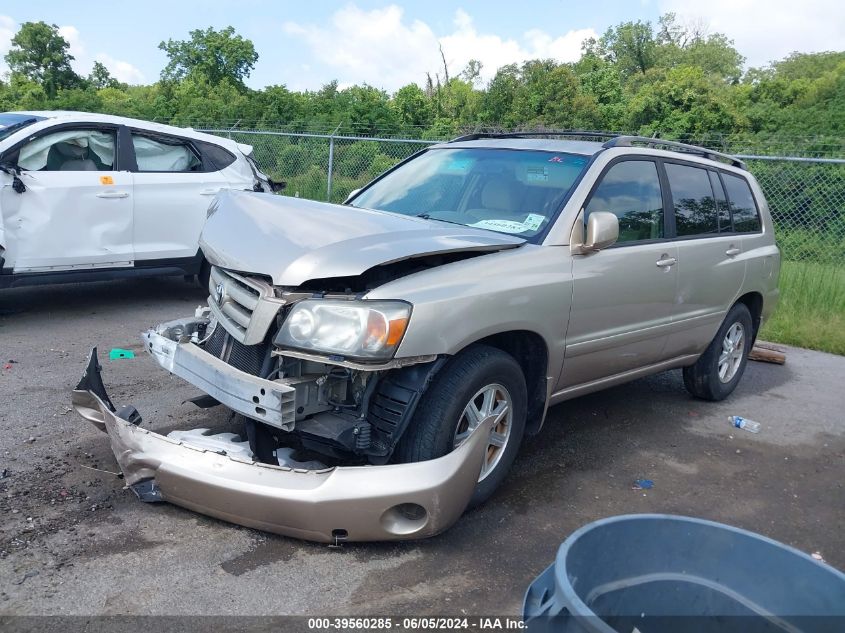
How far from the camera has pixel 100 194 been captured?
7.27 metres

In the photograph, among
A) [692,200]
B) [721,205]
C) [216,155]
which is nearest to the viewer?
[692,200]

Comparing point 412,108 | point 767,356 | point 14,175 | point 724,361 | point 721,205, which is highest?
point 412,108

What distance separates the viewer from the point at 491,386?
3820 mm

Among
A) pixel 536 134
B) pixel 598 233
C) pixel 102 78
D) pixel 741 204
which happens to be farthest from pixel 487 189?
pixel 102 78

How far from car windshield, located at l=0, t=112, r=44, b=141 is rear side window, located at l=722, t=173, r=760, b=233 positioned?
19.4 feet

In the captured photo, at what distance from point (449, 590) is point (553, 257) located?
5.96ft

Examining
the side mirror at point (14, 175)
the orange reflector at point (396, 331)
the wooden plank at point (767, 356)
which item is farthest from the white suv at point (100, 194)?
the wooden plank at point (767, 356)

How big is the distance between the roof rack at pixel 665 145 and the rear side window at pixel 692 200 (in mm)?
204

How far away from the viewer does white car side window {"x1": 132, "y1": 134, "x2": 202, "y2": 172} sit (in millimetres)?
7723

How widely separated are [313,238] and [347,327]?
1.68ft

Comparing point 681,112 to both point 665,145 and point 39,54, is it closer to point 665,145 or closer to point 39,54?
point 665,145

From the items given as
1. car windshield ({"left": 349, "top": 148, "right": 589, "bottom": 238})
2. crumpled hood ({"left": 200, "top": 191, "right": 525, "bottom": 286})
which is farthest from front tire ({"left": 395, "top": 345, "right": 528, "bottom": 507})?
car windshield ({"left": 349, "top": 148, "right": 589, "bottom": 238})

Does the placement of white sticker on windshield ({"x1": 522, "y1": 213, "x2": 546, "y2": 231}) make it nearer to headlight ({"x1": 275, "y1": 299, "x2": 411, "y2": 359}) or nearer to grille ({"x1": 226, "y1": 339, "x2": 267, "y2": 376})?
headlight ({"x1": 275, "y1": 299, "x2": 411, "y2": 359})

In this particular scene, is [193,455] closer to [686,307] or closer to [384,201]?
[384,201]
